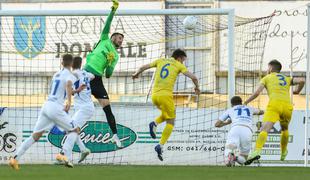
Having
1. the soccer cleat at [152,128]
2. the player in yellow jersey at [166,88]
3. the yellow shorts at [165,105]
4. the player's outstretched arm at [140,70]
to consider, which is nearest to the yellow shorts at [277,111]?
the player in yellow jersey at [166,88]

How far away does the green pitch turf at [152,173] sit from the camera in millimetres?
15727

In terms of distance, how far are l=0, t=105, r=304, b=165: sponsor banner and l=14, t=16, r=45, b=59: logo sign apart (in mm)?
10015

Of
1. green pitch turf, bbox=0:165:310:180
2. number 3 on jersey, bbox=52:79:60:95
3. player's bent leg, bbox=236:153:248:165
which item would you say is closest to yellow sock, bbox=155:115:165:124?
player's bent leg, bbox=236:153:248:165

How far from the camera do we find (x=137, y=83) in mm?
36594

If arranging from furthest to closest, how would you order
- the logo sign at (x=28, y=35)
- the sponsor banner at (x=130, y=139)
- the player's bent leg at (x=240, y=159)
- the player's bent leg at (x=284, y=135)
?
1. the logo sign at (x=28, y=35)
2. the sponsor banner at (x=130, y=139)
3. the player's bent leg at (x=284, y=135)
4. the player's bent leg at (x=240, y=159)

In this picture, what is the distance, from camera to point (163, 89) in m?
20.1

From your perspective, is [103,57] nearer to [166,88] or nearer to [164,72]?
[164,72]

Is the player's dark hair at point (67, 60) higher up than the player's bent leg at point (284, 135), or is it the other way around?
the player's dark hair at point (67, 60)

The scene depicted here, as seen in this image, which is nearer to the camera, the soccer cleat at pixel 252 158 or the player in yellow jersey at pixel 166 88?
the soccer cleat at pixel 252 158

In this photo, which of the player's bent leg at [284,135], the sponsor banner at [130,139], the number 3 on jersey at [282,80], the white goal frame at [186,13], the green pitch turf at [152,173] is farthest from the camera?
the sponsor banner at [130,139]

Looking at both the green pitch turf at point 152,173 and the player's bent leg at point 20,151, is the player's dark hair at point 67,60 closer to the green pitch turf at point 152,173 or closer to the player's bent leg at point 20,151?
the player's bent leg at point 20,151

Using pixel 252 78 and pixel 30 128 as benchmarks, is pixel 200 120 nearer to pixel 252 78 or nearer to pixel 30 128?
pixel 30 128

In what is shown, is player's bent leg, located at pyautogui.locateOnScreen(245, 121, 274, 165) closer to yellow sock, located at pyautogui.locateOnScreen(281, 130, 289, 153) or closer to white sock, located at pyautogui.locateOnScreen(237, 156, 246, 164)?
white sock, located at pyautogui.locateOnScreen(237, 156, 246, 164)

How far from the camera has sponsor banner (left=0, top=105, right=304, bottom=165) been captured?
22.0m
